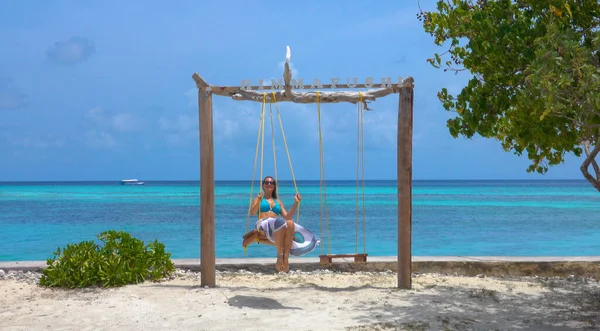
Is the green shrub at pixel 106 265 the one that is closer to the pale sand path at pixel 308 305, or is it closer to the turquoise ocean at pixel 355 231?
the pale sand path at pixel 308 305

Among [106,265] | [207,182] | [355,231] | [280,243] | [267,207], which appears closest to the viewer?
[280,243]

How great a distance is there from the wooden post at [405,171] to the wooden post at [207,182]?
2430 millimetres

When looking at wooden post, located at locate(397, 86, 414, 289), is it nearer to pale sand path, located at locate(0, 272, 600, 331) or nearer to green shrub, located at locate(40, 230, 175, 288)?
pale sand path, located at locate(0, 272, 600, 331)

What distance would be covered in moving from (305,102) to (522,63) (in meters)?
3.07

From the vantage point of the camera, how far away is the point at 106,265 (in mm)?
9258

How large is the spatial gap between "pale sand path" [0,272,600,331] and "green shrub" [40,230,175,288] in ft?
0.68

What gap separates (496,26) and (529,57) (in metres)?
0.51

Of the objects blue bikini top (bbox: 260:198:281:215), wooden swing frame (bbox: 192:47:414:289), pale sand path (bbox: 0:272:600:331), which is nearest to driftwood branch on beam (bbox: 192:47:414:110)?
wooden swing frame (bbox: 192:47:414:289)

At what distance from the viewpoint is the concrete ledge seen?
10.8 m

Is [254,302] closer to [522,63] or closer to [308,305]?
[308,305]

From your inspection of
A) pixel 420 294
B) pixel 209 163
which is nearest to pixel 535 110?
pixel 420 294

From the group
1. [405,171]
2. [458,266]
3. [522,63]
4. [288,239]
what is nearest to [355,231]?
[458,266]

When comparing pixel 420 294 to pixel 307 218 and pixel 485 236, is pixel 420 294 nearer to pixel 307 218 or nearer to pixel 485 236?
pixel 485 236

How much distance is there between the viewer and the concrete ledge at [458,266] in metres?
10.8
